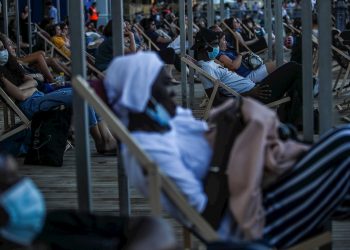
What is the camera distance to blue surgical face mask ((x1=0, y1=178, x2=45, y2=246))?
8.36 feet

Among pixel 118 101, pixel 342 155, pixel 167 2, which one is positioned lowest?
pixel 167 2

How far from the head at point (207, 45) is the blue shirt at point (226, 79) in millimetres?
217

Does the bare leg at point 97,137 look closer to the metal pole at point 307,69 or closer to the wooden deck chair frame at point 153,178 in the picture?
the metal pole at point 307,69

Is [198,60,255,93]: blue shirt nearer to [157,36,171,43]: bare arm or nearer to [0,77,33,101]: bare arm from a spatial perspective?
[0,77,33,101]: bare arm

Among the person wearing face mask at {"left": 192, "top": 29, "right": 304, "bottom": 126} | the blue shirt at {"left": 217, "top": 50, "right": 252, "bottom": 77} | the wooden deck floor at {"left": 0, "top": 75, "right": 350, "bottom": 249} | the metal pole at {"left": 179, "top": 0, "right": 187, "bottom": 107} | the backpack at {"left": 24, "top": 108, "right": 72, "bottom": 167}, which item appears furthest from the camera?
the metal pole at {"left": 179, "top": 0, "right": 187, "bottom": 107}

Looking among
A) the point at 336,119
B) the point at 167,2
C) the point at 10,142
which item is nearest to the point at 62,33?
the point at 336,119

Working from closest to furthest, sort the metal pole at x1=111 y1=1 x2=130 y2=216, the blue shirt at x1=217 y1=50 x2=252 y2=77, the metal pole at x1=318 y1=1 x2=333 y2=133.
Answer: the metal pole at x1=318 y1=1 x2=333 y2=133 → the metal pole at x1=111 y1=1 x2=130 y2=216 → the blue shirt at x1=217 y1=50 x2=252 y2=77

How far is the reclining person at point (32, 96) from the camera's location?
666cm

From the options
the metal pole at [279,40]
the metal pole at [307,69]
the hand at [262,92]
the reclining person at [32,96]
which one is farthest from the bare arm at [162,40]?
the metal pole at [307,69]

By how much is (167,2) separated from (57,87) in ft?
90.0

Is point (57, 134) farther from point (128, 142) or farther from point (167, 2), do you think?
point (167, 2)

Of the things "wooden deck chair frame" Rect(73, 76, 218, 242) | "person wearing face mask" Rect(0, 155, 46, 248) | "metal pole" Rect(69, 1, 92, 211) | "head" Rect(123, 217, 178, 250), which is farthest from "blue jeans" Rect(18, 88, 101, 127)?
"person wearing face mask" Rect(0, 155, 46, 248)

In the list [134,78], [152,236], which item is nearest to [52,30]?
[134,78]

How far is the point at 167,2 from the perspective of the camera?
3434cm
